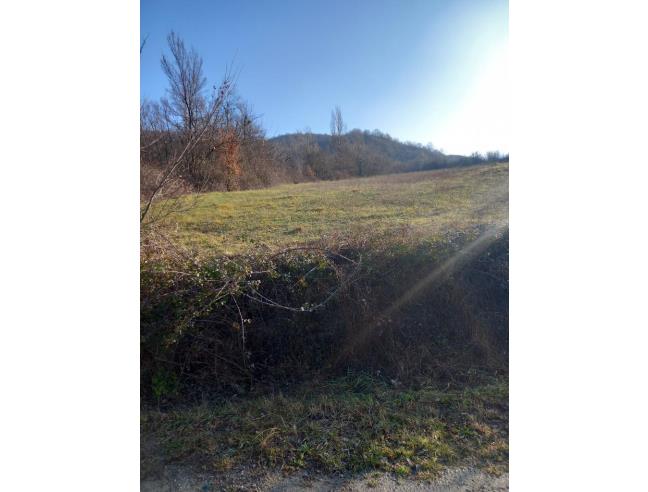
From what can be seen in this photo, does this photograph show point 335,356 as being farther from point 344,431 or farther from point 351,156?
point 351,156

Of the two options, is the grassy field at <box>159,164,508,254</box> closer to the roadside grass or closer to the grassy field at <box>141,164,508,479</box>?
the grassy field at <box>141,164,508,479</box>

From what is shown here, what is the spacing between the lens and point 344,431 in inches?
116

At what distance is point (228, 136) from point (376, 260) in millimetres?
2555

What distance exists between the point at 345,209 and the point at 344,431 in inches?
227

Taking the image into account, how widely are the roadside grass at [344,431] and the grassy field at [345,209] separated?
2.18m

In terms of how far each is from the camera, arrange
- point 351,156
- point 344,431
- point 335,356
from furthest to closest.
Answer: point 351,156
point 335,356
point 344,431

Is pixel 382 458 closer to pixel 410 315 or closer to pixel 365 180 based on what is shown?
pixel 410 315

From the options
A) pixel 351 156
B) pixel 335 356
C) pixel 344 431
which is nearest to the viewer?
pixel 344 431

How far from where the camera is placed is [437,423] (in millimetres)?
3023

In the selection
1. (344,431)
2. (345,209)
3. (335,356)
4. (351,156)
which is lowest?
A: (344,431)

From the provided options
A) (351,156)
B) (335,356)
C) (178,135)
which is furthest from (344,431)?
(351,156)

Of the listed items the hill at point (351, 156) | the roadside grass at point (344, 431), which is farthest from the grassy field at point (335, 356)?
the hill at point (351, 156)

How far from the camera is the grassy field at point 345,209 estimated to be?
567 centimetres

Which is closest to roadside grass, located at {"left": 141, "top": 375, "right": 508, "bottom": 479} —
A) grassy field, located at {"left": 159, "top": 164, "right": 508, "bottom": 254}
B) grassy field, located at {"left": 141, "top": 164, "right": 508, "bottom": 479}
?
grassy field, located at {"left": 141, "top": 164, "right": 508, "bottom": 479}
